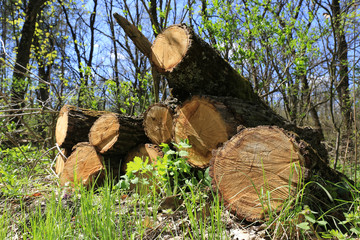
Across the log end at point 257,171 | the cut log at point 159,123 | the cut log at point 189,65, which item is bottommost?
the log end at point 257,171

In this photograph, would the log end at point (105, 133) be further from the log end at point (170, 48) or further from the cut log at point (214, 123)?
the log end at point (170, 48)

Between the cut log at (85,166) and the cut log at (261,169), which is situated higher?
the cut log at (261,169)

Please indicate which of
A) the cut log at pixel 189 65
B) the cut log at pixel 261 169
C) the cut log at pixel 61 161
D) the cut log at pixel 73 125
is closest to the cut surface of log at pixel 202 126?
the cut log at pixel 189 65

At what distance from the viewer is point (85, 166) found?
2857 millimetres

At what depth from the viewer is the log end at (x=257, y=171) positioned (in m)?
1.57

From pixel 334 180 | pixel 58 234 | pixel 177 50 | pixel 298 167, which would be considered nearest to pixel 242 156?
pixel 298 167

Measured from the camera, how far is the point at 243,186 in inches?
66.9

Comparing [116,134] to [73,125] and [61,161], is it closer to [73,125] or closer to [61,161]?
[73,125]

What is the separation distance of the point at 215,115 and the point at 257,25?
2291mm

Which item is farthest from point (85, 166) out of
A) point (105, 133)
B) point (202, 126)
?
point (202, 126)

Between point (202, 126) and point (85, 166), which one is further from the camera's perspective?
point (85, 166)

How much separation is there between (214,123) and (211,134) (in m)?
0.10

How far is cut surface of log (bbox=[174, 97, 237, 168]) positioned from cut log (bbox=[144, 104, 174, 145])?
0.75 ft

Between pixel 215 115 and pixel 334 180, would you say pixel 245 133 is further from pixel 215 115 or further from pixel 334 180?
pixel 334 180
